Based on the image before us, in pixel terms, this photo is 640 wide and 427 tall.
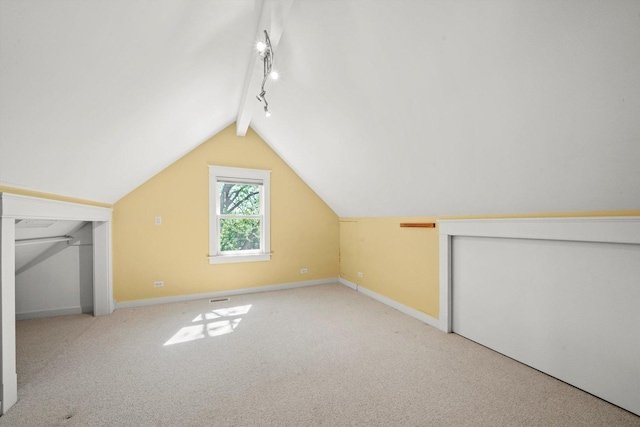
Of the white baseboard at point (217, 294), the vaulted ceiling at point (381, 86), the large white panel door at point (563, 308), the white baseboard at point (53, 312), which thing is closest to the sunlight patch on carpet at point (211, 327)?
the white baseboard at point (217, 294)

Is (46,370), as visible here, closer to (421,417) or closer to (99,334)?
(99,334)

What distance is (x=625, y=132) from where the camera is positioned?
1.36m

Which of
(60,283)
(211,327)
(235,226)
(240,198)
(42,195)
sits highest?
(240,198)

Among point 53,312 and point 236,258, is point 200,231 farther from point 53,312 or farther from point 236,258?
point 53,312

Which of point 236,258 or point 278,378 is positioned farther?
point 236,258

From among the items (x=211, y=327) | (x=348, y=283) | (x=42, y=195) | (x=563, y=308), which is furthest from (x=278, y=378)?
(x=348, y=283)

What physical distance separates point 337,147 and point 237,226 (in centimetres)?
247

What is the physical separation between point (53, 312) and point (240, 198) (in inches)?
123

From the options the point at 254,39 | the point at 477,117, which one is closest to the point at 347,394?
the point at 477,117

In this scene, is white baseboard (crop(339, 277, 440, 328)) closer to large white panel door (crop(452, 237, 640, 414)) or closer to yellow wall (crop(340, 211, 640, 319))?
yellow wall (crop(340, 211, 640, 319))

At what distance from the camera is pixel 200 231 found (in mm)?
4234

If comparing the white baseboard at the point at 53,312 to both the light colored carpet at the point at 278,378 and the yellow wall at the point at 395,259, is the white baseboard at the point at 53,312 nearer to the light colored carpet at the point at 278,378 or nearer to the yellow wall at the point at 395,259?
the light colored carpet at the point at 278,378

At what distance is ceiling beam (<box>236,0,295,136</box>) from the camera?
77.5 inches

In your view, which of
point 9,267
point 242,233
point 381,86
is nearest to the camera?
point 9,267
